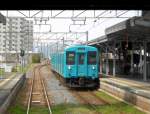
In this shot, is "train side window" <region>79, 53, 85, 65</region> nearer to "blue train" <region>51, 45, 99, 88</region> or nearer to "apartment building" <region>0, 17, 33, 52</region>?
"blue train" <region>51, 45, 99, 88</region>

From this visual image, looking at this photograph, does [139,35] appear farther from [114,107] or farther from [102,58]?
[102,58]

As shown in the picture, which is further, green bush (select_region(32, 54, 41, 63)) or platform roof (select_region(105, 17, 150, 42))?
green bush (select_region(32, 54, 41, 63))

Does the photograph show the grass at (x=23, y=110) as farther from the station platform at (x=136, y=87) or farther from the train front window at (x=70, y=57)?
the train front window at (x=70, y=57)

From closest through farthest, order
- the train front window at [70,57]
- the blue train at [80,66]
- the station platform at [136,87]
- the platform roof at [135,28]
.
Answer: the station platform at [136,87] → the platform roof at [135,28] → the blue train at [80,66] → the train front window at [70,57]

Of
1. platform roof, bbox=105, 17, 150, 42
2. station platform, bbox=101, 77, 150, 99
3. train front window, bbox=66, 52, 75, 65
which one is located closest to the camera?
station platform, bbox=101, 77, 150, 99

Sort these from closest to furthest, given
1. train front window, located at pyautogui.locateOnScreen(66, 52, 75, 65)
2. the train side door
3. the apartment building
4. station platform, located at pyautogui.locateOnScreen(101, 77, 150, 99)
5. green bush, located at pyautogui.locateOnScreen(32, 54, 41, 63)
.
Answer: station platform, located at pyautogui.locateOnScreen(101, 77, 150, 99)
the train side door
train front window, located at pyautogui.locateOnScreen(66, 52, 75, 65)
the apartment building
green bush, located at pyautogui.locateOnScreen(32, 54, 41, 63)

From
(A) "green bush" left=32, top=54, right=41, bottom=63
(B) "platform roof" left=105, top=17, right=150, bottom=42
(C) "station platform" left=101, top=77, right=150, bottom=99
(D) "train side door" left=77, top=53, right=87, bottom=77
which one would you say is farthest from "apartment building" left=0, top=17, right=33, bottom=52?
(D) "train side door" left=77, top=53, right=87, bottom=77

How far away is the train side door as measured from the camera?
27.1 metres

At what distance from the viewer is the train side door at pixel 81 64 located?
27.1 meters

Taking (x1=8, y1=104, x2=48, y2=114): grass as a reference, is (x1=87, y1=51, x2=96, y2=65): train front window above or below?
above

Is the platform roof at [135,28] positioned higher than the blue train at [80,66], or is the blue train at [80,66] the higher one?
the platform roof at [135,28]

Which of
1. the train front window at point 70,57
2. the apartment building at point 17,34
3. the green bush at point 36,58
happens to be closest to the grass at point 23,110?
the train front window at point 70,57

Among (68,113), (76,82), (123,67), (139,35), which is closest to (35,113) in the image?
(68,113)

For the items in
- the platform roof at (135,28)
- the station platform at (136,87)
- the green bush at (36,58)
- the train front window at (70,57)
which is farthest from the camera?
the green bush at (36,58)
